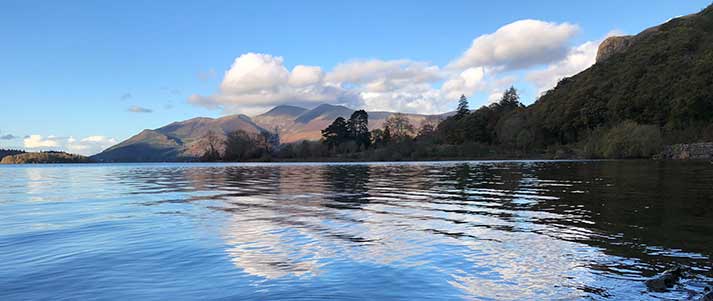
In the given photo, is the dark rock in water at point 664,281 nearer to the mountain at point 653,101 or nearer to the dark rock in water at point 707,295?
the dark rock in water at point 707,295

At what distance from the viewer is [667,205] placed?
20.3 meters

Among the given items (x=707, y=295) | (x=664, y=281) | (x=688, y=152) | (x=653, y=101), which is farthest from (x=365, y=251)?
(x=653, y=101)

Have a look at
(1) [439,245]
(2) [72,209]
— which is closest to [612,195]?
(1) [439,245]

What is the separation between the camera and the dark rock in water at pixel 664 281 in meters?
8.48

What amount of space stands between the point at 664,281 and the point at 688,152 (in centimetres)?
11673

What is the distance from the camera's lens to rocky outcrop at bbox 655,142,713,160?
10312 centimetres

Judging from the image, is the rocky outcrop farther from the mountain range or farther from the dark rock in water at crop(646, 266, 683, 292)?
the dark rock in water at crop(646, 266, 683, 292)

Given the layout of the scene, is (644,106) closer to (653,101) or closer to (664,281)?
(653,101)

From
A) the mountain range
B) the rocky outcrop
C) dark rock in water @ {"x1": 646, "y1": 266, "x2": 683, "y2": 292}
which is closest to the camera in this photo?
dark rock in water @ {"x1": 646, "y1": 266, "x2": 683, "y2": 292}

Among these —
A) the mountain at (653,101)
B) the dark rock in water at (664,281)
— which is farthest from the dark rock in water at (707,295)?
the mountain at (653,101)

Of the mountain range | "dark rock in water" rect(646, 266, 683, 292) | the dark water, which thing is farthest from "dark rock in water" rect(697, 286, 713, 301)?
the mountain range

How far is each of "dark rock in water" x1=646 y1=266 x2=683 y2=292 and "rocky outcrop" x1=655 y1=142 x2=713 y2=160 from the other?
111m

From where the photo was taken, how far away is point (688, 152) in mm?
104875

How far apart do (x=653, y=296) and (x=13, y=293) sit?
11.4 meters
